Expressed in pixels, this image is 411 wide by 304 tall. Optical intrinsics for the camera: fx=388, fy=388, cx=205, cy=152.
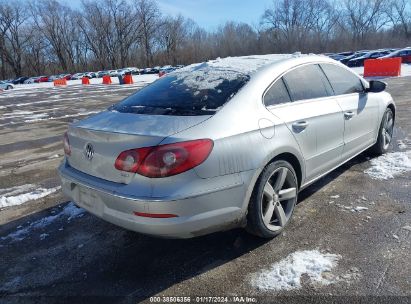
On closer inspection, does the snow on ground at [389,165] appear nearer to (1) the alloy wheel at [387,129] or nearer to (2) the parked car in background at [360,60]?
(1) the alloy wheel at [387,129]

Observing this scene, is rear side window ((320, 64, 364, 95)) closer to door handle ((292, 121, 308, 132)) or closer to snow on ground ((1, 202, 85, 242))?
door handle ((292, 121, 308, 132))

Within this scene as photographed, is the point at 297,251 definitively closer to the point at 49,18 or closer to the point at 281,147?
the point at 281,147

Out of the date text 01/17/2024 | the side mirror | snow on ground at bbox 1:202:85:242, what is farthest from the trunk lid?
the side mirror

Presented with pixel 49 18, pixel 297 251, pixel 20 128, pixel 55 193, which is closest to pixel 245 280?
pixel 297 251

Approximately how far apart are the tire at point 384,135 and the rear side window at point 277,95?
2.40 metres

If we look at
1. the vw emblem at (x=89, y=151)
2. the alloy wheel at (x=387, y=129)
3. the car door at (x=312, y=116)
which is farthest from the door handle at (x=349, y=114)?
the vw emblem at (x=89, y=151)

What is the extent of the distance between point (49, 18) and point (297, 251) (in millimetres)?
97980

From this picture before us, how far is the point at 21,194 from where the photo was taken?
5.10m

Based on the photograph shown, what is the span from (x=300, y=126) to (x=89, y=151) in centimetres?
186

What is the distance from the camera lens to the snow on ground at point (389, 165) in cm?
482

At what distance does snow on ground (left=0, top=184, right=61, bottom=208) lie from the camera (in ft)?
15.8

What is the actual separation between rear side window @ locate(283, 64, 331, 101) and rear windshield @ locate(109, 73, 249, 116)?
0.54 m

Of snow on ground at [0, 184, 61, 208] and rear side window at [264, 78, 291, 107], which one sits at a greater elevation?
rear side window at [264, 78, 291, 107]

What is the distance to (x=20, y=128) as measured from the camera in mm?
11250
